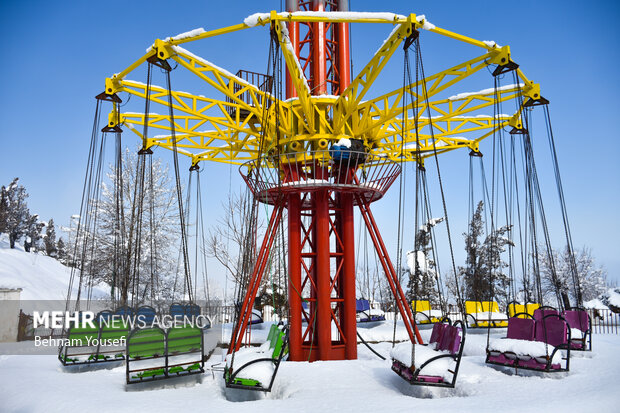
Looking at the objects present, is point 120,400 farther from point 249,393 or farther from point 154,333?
point 249,393

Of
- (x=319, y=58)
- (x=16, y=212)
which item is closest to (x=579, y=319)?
(x=319, y=58)

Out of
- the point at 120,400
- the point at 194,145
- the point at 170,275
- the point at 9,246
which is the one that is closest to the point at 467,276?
the point at 170,275

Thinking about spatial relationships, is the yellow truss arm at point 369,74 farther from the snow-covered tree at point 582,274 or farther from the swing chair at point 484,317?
the snow-covered tree at point 582,274

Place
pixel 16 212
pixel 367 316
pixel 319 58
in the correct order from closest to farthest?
pixel 319 58 → pixel 367 316 → pixel 16 212

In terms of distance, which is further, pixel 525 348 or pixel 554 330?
pixel 554 330

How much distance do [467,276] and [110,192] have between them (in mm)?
25437

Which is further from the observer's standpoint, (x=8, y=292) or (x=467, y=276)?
(x=467, y=276)

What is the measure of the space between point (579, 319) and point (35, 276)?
37.3 m

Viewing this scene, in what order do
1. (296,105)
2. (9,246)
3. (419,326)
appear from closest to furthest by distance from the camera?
(296,105) → (419,326) → (9,246)

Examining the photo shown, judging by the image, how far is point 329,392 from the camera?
7.59 metres

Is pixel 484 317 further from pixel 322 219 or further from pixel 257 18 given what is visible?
pixel 257 18

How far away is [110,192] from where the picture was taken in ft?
99.3

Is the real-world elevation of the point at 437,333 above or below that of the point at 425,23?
below

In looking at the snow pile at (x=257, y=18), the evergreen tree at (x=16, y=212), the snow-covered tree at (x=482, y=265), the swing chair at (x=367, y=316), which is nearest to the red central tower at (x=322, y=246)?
the snow pile at (x=257, y=18)
